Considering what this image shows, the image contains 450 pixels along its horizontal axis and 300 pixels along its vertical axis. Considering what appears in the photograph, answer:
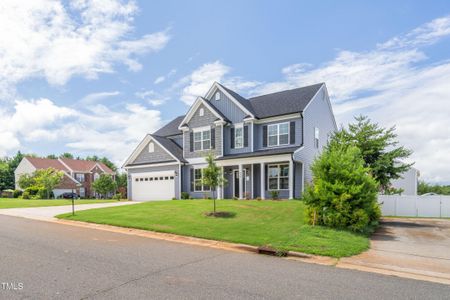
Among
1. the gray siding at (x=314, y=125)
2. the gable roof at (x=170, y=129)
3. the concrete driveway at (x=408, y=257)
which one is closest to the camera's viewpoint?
the concrete driveway at (x=408, y=257)

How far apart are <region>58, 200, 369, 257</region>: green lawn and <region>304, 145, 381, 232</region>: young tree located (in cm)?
57

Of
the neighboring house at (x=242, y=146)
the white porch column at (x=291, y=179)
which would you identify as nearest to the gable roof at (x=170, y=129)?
the neighboring house at (x=242, y=146)

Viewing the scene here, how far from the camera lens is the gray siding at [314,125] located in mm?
20453

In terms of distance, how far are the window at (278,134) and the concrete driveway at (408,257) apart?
35.1ft

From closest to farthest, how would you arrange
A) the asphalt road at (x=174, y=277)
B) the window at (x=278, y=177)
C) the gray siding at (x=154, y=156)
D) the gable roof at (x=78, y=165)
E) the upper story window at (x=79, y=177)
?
the asphalt road at (x=174, y=277) < the window at (x=278, y=177) < the gray siding at (x=154, y=156) < the upper story window at (x=79, y=177) < the gable roof at (x=78, y=165)

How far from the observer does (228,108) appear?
75.7 ft

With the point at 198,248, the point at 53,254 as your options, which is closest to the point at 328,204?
the point at 198,248

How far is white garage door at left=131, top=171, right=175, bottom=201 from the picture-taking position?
24.8 m

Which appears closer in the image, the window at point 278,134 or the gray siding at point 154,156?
the window at point 278,134

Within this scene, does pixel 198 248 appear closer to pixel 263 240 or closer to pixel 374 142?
pixel 263 240

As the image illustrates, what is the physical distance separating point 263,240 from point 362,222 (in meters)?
3.95

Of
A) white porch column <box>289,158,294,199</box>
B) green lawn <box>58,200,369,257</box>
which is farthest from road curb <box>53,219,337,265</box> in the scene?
white porch column <box>289,158,294,199</box>

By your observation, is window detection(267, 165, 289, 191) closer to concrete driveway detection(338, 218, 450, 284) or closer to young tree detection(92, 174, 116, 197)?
concrete driveway detection(338, 218, 450, 284)

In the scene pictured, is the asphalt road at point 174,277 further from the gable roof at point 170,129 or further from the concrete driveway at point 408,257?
the gable roof at point 170,129
